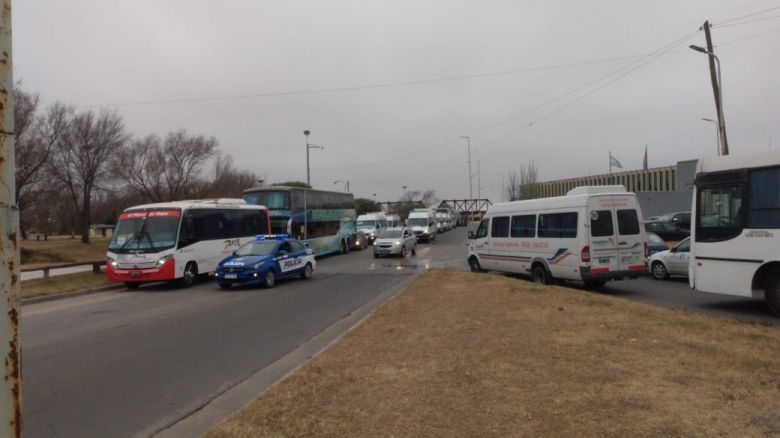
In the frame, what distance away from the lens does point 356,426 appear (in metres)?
4.60

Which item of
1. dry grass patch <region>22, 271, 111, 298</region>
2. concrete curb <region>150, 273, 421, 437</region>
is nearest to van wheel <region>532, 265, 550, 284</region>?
concrete curb <region>150, 273, 421, 437</region>

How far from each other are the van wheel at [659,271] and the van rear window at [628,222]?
3650 mm

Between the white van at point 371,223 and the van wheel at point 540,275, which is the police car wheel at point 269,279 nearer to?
the van wheel at point 540,275

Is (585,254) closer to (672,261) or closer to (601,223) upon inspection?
(601,223)

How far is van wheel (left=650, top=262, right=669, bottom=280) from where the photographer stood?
55.4 feet

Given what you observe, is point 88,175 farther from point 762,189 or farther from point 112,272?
point 762,189

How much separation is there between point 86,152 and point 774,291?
4228 cm

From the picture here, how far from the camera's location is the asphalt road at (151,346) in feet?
18.9

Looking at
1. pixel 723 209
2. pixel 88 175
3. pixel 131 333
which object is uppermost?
pixel 88 175

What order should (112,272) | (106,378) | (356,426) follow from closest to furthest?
1. (356,426)
2. (106,378)
3. (112,272)

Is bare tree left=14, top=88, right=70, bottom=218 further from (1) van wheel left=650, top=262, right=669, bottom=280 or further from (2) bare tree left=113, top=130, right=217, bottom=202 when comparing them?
(1) van wheel left=650, top=262, right=669, bottom=280

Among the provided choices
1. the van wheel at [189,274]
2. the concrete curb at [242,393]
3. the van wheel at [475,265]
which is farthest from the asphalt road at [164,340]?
the van wheel at [475,265]

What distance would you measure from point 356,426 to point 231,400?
2.12 meters

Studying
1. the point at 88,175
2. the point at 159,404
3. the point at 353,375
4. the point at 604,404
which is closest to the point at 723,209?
the point at 604,404
